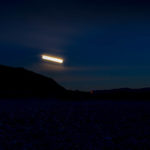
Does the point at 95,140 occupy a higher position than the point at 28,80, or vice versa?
the point at 28,80

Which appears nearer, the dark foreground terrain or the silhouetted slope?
the dark foreground terrain

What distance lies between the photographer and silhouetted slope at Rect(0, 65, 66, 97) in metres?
30.2

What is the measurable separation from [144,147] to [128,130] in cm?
204

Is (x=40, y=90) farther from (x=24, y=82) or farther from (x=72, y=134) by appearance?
(x=72, y=134)

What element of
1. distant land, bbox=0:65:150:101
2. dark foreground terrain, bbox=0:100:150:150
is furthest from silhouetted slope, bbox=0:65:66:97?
dark foreground terrain, bbox=0:100:150:150

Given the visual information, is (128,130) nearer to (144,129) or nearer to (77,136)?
(144,129)

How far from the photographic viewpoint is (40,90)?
2934 centimetres

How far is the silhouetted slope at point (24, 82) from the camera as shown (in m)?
30.2

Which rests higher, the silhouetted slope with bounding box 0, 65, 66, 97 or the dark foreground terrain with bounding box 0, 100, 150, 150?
the silhouetted slope with bounding box 0, 65, 66, 97

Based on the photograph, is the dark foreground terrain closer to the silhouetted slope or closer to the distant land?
the distant land

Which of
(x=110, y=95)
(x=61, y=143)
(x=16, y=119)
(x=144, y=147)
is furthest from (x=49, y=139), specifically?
(x=110, y=95)

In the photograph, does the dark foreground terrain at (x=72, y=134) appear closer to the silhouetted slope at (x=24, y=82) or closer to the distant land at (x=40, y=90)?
the distant land at (x=40, y=90)

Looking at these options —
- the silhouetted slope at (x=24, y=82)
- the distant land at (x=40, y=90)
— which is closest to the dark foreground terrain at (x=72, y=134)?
the distant land at (x=40, y=90)

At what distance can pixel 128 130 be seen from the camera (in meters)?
7.98
